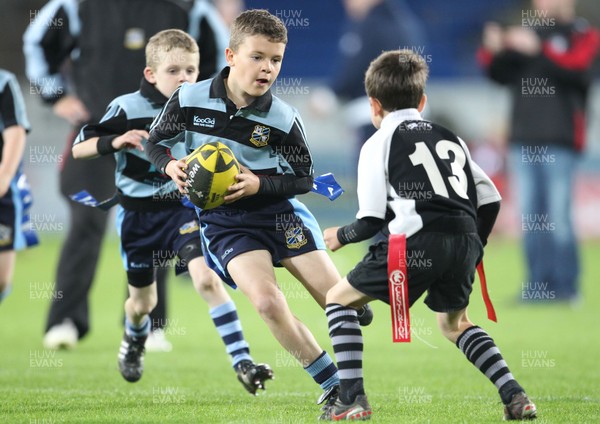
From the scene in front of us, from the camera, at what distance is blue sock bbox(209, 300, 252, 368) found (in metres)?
6.04

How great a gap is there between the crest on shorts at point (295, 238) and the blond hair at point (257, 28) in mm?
976

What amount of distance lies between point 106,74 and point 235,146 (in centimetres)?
329

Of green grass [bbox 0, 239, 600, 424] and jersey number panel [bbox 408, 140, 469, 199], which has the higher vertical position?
jersey number panel [bbox 408, 140, 469, 199]

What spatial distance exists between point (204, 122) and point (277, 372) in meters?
2.45

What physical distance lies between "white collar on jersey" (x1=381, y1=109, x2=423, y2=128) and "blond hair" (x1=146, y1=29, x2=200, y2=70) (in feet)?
5.62

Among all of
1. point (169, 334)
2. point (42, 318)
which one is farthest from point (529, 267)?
point (42, 318)

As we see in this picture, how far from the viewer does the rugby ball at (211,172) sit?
5109 millimetres

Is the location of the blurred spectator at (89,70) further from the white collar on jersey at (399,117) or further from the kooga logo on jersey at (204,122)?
the white collar on jersey at (399,117)

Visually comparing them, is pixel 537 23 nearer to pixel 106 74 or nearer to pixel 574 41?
pixel 574 41

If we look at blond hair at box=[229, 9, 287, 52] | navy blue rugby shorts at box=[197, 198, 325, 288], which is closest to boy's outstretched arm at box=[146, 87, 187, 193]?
navy blue rugby shorts at box=[197, 198, 325, 288]

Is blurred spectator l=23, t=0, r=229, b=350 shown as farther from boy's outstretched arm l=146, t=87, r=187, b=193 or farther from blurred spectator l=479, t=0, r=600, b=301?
blurred spectator l=479, t=0, r=600, b=301

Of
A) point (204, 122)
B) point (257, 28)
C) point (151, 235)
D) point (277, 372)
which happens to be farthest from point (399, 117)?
point (277, 372)

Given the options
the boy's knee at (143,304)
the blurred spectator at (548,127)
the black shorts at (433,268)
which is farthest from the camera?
the blurred spectator at (548,127)

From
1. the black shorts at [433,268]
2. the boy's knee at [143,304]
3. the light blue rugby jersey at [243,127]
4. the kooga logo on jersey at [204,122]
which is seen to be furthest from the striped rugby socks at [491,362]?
the boy's knee at [143,304]
